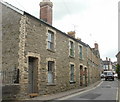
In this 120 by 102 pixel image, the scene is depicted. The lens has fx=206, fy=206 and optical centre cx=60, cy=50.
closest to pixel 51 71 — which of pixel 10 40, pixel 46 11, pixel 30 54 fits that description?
pixel 30 54

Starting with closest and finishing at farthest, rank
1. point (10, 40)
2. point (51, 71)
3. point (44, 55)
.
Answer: point (10, 40) → point (44, 55) → point (51, 71)

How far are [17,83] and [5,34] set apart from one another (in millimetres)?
3441

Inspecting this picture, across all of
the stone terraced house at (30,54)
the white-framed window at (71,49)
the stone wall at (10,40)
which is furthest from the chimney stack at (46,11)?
the stone wall at (10,40)

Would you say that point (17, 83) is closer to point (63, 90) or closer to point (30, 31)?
point (30, 31)

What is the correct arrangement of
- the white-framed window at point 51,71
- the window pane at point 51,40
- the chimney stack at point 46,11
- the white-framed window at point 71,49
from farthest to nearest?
the white-framed window at point 71,49 → the chimney stack at point 46,11 → the window pane at point 51,40 → the white-framed window at point 51,71

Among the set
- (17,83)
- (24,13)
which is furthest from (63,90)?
(24,13)

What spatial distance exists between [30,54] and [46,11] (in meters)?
5.54

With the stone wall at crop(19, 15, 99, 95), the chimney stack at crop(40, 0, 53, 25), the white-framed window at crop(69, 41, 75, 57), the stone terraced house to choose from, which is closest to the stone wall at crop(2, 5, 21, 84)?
the stone terraced house

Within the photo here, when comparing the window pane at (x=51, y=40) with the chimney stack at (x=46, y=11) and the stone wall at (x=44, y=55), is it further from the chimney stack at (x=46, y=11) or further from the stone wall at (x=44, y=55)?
the chimney stack at (x=46, y=11)

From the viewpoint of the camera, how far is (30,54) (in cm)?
1338

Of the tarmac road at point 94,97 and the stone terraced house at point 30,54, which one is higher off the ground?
the stone terraced house at point 30,54

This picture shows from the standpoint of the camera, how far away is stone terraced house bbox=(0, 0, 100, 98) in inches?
499

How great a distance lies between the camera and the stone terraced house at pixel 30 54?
1268 centimetres

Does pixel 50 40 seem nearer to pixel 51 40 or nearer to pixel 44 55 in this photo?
pixel 51 40
